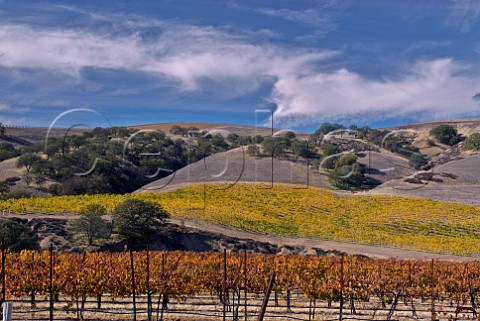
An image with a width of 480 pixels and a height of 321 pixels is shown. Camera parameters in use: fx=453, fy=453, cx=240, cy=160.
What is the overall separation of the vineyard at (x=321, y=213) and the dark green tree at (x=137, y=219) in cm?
666

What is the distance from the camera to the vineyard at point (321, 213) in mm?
45338

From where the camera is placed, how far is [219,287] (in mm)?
19234

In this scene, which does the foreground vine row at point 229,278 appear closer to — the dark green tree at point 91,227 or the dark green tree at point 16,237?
the dark green tree at point 16,237

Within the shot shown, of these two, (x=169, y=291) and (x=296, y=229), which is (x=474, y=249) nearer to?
(x=296, y=229)

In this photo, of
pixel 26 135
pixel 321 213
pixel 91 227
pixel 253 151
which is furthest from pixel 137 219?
pixel 26 135

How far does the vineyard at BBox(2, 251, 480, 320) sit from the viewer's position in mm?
17938

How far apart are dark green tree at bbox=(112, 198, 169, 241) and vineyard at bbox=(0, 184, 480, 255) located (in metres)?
6.66

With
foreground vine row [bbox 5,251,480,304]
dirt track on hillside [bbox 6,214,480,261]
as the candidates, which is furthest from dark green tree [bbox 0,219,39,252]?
foreground vine row [bbox 5,251,480,304]

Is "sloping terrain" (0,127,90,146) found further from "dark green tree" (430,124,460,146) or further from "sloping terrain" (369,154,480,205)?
"dark green tree" (430,124,460,146)

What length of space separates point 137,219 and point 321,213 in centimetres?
2516

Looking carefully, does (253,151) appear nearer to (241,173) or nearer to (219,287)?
(241,173)

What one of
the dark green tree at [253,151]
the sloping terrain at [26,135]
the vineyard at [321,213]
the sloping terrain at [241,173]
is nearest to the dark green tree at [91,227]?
the vineyard at [321,213]

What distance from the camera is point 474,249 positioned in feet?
134

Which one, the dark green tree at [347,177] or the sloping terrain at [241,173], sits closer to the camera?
the sloping terrain at [241,173]
